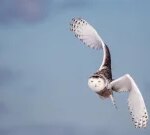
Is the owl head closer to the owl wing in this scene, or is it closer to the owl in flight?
the owl in flight

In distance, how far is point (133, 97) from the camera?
2.37 m

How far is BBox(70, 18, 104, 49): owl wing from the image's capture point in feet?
8.27

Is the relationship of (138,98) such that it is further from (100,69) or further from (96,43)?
(96,43)

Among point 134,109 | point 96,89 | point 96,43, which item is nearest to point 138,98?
point 134,109

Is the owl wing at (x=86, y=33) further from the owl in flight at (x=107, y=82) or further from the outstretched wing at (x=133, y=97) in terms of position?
the outstretched wing at (x=133, y=97)

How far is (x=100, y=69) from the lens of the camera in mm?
2377

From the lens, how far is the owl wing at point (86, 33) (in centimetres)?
252

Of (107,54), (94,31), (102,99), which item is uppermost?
(94,31)

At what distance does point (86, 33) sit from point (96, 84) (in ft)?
1.24

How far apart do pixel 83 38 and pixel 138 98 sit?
0.45m

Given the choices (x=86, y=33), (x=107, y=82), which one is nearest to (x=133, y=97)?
(x=107, y=82)

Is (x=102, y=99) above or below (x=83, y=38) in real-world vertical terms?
below

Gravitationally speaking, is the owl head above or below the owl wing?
below

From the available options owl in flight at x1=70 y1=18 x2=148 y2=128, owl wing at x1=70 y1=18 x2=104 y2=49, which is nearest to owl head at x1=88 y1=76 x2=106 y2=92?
owl in flight at x1=70 y1=18 x2=148 y2=128
